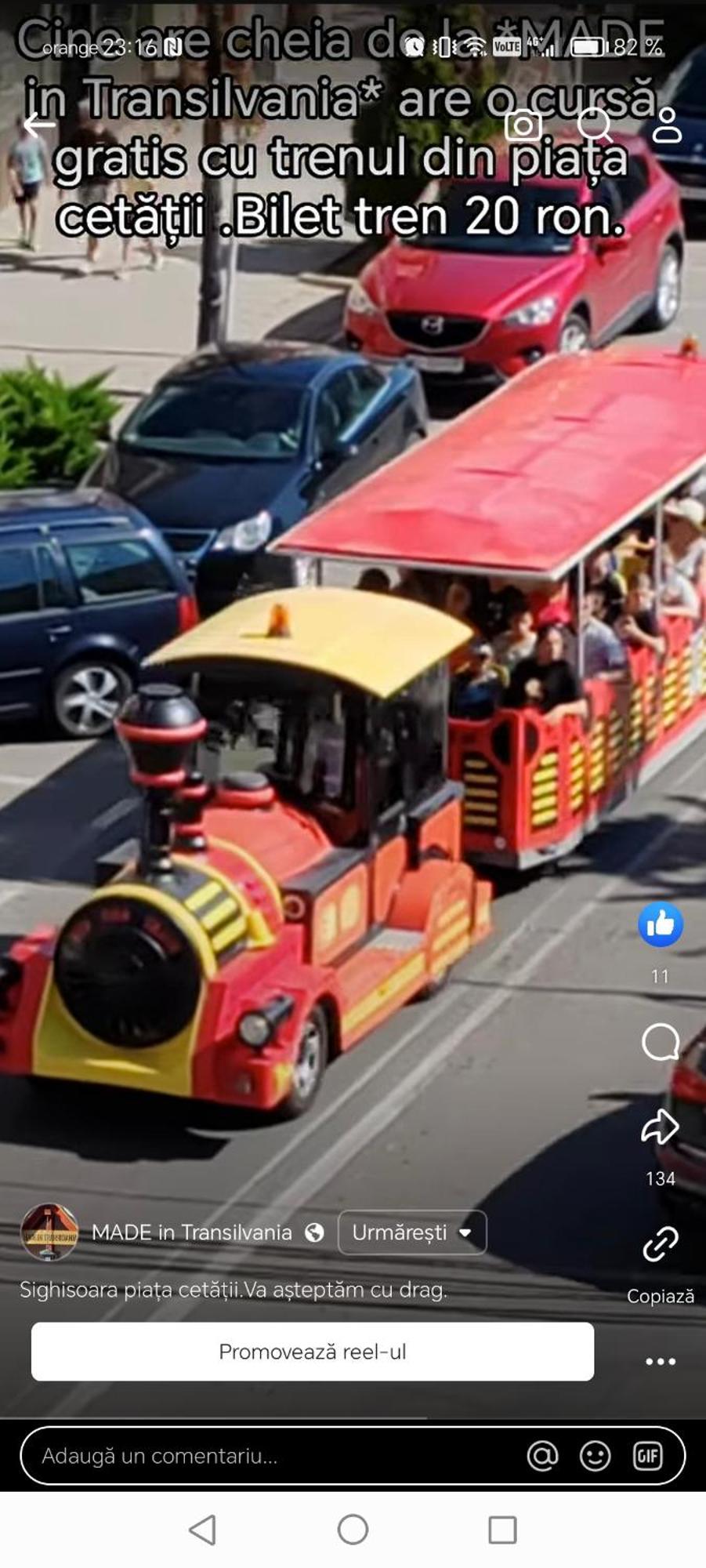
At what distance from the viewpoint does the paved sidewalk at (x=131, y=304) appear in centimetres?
1947

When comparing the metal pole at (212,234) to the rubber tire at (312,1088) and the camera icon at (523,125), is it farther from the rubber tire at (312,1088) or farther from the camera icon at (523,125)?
the rubber tire at (312,1088)

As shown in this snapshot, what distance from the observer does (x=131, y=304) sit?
20656mm

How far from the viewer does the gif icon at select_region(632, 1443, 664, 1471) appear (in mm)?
8477

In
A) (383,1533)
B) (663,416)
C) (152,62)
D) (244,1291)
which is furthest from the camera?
(663,416)

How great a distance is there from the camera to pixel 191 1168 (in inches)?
455

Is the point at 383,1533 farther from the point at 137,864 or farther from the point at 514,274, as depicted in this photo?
the point at 514,274

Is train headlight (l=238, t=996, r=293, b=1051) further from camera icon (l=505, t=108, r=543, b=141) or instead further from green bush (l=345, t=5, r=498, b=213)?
camera icon (l=505, t=108, r=543, b=141)

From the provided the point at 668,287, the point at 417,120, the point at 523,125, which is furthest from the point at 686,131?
the point at 417,120

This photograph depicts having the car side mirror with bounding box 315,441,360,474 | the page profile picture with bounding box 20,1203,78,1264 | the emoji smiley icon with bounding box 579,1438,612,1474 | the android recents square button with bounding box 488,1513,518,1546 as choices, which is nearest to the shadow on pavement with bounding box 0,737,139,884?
the car side mirror with bounding box 315,441,360,474

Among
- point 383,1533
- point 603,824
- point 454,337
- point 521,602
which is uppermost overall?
point 454,337

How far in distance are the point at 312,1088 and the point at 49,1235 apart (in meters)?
2.63

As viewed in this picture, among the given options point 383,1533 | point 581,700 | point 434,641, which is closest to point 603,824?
point 581,700

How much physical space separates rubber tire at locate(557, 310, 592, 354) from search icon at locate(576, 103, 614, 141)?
8429 millimetres

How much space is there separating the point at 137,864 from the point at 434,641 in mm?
1825
